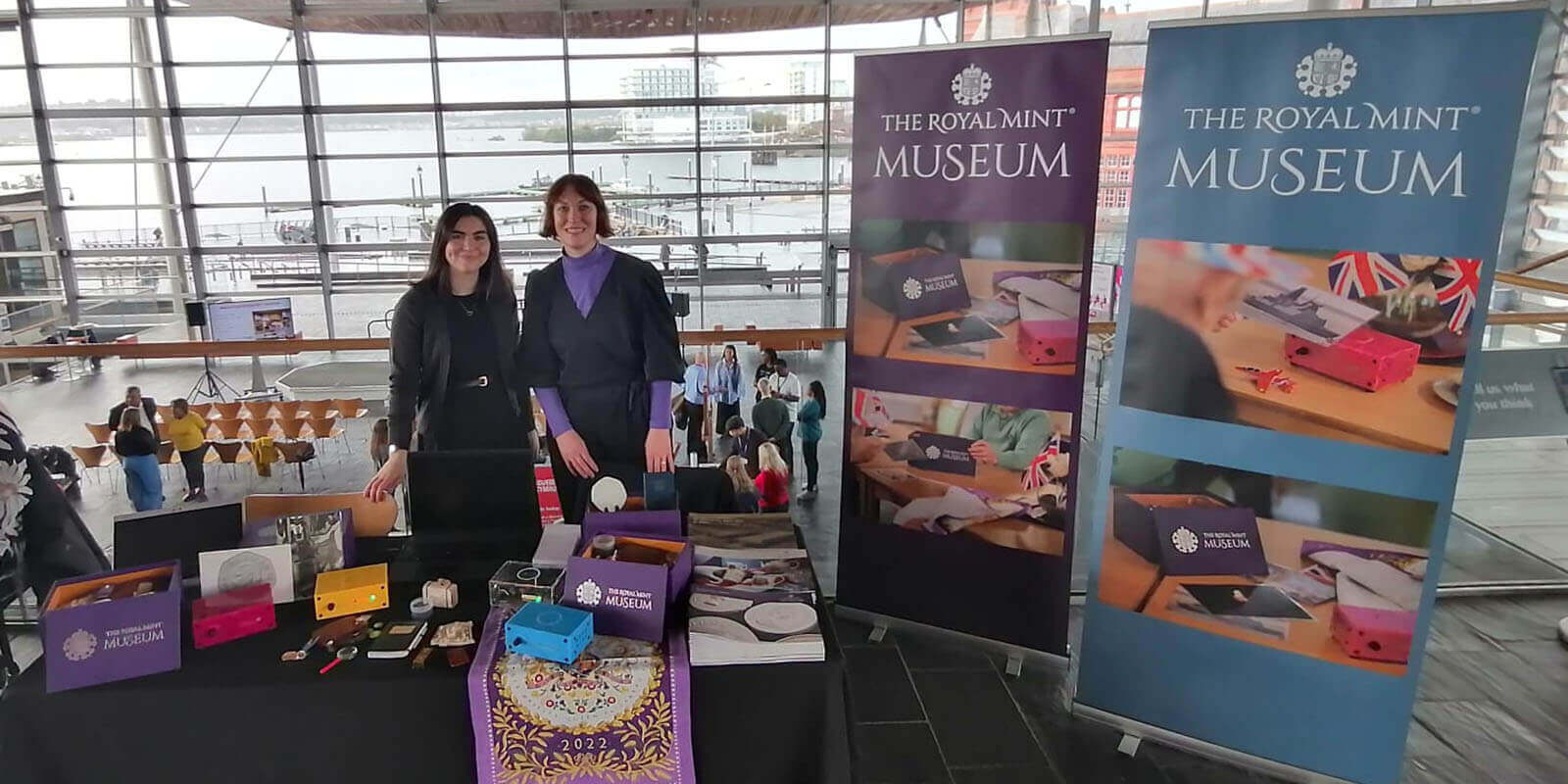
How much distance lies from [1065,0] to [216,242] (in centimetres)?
1055

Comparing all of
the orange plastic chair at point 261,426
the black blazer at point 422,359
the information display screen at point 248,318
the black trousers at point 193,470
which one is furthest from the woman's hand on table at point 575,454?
the information display screen at point 248,318

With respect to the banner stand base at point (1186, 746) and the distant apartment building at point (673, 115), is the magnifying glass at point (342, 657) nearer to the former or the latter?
the banner stand base at point (1186, 746)

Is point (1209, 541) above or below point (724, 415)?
below

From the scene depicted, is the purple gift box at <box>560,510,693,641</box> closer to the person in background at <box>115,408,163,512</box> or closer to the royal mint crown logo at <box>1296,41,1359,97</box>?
the royal mint crown logo at <box>1296,41,1359,97</box>

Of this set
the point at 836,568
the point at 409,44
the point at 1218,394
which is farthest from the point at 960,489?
the point at 409,44

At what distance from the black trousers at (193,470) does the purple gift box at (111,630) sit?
1558 mm

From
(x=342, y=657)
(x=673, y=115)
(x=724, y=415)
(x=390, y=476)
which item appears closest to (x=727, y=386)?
(x=724, y=415)

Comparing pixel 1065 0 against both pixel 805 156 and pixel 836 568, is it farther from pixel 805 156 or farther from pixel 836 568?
pixel 836 568

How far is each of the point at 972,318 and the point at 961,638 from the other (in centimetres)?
113

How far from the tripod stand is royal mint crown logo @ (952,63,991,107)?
270 centimetres

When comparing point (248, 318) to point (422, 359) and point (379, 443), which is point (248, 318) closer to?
point (379, 443)

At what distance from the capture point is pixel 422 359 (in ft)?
8.62

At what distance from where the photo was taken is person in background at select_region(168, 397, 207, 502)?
10.9ft

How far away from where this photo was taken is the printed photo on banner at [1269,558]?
2.28 m
